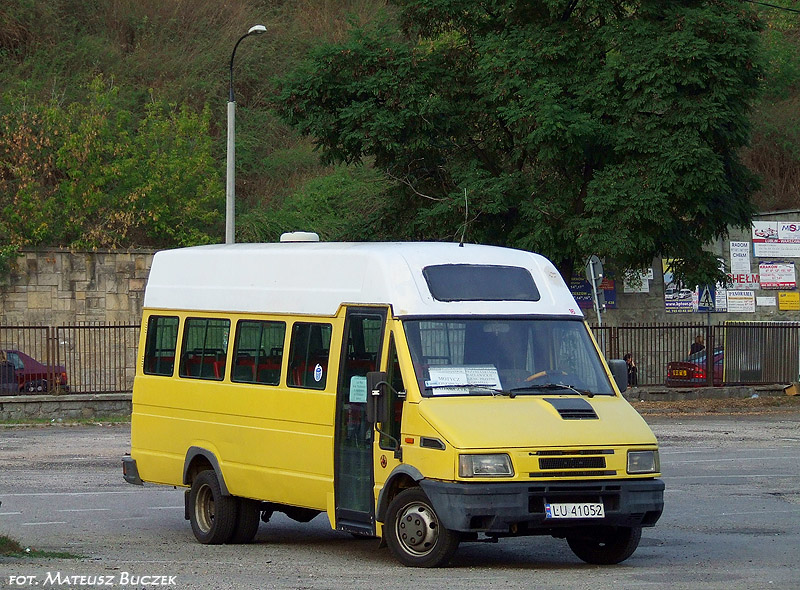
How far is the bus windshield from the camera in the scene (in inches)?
395

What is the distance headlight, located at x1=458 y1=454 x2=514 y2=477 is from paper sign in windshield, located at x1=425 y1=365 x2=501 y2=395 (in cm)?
68

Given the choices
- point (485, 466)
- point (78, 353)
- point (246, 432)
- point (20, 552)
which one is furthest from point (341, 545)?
point (78, 353)

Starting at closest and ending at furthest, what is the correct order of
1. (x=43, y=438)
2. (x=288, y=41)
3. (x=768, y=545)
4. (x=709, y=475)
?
(x=768, y=545), (x=709, y=475), (x=43, y=438), (x=288, y=41)

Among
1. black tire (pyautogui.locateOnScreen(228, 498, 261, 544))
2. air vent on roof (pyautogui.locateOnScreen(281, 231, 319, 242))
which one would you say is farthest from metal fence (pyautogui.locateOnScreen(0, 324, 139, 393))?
black tire (pyautogui.locateOnScreen(228, 498, 261, 544))

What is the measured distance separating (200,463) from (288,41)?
44.6m

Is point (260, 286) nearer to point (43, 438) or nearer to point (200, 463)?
point (200, 463)

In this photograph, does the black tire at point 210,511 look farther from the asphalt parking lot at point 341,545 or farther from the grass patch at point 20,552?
the grass patch at point 20,552

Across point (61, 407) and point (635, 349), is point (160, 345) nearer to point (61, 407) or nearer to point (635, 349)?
point (61, 407)

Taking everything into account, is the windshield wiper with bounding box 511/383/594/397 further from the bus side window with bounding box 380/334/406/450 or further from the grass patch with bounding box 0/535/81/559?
the grass patch with bounding box 0/535/81/559

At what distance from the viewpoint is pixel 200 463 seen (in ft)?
40.6

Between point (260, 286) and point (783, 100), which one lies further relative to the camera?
point (783, 100)

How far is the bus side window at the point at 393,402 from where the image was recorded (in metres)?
10.0

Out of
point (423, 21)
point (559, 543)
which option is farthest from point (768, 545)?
point (423, 21)

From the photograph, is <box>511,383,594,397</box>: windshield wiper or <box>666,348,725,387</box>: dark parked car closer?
<box>511,383,594,397</box>: windshield wiper
